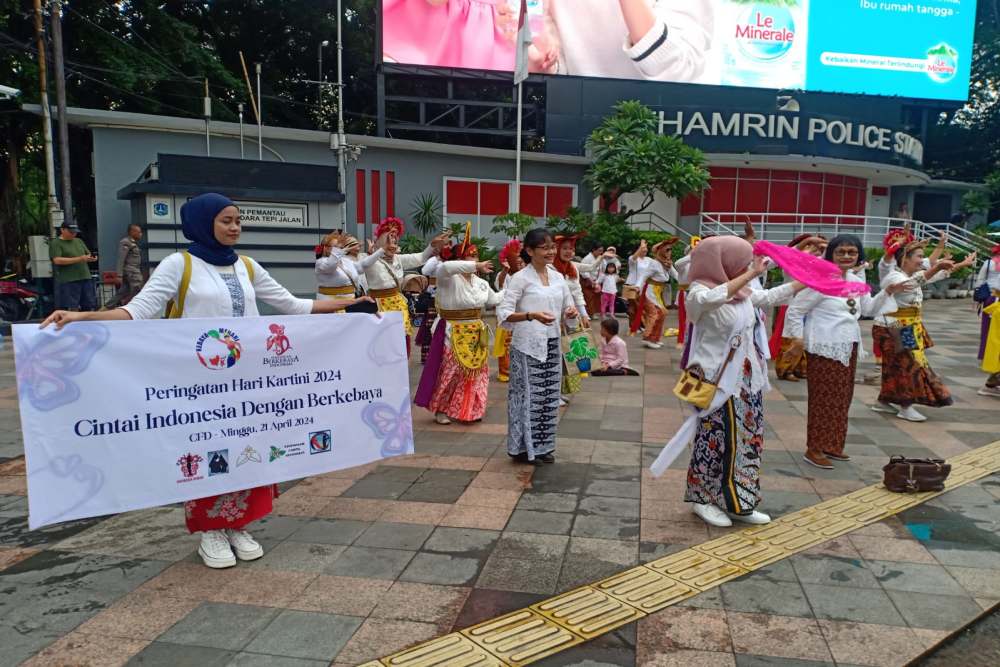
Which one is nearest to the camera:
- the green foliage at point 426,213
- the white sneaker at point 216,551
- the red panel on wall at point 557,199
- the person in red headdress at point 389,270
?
the white sneaker at point 216,551

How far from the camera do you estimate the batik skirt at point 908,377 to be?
6449mm

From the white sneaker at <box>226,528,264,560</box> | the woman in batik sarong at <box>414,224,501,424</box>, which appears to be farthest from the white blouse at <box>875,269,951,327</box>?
the white sneaker at <box>226,528,264,560</box>

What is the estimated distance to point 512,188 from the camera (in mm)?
21125

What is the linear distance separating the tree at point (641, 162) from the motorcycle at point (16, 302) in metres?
13.7

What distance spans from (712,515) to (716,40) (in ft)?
78.3

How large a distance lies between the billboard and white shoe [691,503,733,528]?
20.1m

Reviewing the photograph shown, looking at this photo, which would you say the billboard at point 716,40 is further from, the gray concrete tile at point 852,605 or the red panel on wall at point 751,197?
the gray concrete tile at point 852,605

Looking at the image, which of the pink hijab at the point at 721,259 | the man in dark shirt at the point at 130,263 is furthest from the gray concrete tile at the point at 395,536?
the man in dark shirt at the point at 130,263

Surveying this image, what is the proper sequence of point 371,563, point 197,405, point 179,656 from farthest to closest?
1. point 371,563
2. point 197,405
3. point 179,656

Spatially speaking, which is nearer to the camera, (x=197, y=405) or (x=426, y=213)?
(x=197, y=405)

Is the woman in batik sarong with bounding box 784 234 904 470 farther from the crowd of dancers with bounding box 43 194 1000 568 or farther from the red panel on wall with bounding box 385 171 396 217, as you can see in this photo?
the red panel on wall with bounding box 385 171 396 217

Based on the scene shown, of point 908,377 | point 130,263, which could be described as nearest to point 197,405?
point 908,377

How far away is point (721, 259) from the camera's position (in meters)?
3.85

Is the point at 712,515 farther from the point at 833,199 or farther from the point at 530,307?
the point at 833,199
